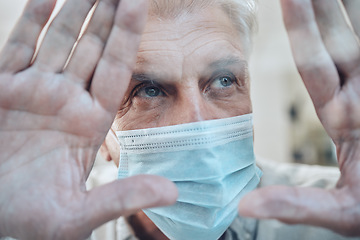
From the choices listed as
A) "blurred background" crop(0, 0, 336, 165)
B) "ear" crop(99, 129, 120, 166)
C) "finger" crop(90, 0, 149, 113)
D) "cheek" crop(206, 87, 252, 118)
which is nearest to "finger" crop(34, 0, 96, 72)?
"finger" crop(90, 0, 149, 113)

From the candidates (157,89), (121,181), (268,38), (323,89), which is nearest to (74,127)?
(121,181)

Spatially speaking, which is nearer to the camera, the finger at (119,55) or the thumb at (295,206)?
the thumb at (295,206)

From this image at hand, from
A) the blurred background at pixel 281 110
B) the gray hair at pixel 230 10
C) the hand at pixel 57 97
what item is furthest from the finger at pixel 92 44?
the blurred background at pixel 281 110

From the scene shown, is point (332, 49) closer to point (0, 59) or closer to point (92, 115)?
point (92, 115)

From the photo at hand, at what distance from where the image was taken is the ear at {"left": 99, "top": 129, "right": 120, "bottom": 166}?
46.0 inches

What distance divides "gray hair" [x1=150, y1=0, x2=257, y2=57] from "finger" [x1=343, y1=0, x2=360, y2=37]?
448 mm

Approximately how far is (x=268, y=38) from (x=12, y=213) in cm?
309

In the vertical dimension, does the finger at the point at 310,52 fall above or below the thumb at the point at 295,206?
above

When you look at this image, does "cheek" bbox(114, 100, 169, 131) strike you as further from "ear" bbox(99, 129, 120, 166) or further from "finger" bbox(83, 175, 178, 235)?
"finger" bbox(83, 175, 178, 235)

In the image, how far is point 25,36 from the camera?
2.92 feet

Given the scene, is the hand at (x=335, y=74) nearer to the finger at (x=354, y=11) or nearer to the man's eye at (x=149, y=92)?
the finger at (x=354, y=11)

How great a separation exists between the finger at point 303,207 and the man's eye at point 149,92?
0.56m

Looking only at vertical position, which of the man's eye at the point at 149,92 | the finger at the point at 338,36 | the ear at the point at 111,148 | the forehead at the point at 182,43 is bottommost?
the ear at the point at 111,148

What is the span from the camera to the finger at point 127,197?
720 millimetres
